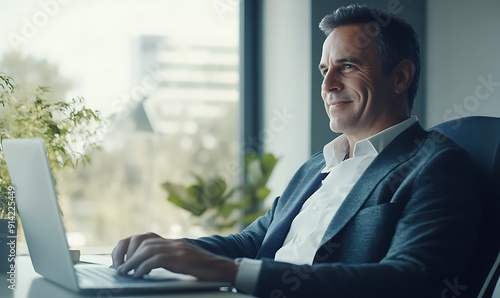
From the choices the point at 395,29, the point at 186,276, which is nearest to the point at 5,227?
the point at 186,276

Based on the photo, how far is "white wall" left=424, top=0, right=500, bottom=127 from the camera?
277 cm

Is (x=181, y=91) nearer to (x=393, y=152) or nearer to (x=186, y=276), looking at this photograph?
(x=393, y=152)

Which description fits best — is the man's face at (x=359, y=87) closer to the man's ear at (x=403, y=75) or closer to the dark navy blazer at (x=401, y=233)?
the man's ear at (x=403, y=75)

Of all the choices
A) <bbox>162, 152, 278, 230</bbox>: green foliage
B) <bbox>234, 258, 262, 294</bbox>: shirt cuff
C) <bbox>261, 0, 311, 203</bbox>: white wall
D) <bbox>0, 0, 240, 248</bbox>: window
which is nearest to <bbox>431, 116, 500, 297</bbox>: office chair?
<bbox>234, 258, 262, 294</bbox>: shirt cuff

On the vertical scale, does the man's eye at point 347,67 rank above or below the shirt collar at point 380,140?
above

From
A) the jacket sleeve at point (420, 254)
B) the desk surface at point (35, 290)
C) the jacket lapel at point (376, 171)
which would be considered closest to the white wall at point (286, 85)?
the jacket lapel at point (376, 171)

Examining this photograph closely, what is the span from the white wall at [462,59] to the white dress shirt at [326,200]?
1044mm

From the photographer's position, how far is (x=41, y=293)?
1.29m

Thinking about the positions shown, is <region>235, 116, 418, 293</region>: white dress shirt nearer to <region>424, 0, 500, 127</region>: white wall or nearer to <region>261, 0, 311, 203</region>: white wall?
<region>424, 0, 500, 127</region>: white wall

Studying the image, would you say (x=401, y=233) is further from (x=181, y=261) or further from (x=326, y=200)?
(x=181, y=261)

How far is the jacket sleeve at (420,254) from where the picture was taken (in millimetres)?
1309

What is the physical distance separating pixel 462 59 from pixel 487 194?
4.91 ft

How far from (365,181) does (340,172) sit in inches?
9.3

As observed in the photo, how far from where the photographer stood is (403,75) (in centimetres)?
196
